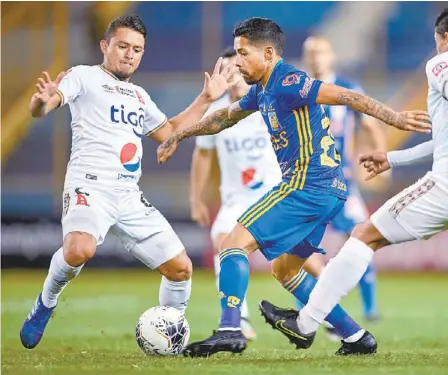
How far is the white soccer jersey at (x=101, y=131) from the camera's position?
666 centimetres

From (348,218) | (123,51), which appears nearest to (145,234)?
(123,51)

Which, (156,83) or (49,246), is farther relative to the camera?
(156,83)

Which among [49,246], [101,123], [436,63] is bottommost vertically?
[49,246]

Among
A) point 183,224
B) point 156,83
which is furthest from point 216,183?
point 156,83

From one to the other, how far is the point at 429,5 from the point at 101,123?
562 inches

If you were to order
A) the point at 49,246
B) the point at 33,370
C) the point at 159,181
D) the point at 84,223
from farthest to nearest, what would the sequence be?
the point at 159,181 → the point at 49,246 → the point at 84,223 → the point at 33,370

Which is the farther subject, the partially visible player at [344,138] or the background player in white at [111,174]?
the partially visible player at [344,138]

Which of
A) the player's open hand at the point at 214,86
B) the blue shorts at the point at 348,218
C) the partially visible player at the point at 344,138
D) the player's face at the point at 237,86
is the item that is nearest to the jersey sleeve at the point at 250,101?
the player's open hand at the point at 214,86

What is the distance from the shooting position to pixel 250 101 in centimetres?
643

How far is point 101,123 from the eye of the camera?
22.0ft

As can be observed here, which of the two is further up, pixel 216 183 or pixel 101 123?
pixel 101 123

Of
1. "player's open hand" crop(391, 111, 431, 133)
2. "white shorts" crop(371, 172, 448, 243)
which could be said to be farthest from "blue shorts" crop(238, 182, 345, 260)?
"player's open hand" crop(391, 111, 431, 133)

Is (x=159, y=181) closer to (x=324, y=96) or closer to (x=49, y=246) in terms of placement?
(x=49, y=246)

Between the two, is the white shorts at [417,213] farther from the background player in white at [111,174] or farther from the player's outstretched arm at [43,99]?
the player's outstretched arm at [43,99]
